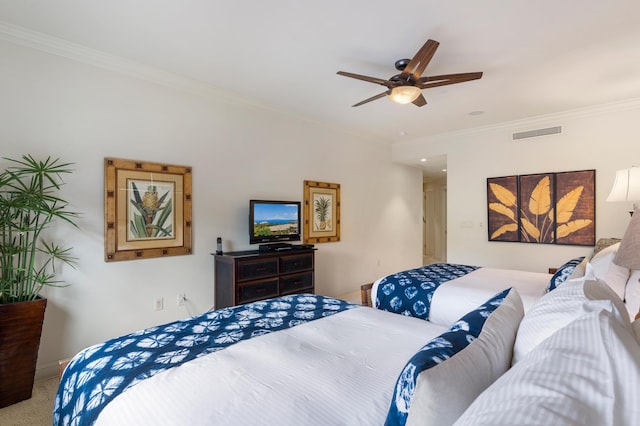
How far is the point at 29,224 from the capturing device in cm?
248

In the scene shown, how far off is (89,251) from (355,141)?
407 centimetres

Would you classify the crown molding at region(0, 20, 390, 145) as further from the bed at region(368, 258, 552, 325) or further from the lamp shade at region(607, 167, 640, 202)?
the lamp shade at region(607, 167, 640, 202)

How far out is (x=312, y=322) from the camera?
6.03ft

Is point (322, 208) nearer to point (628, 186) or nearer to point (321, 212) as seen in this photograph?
point (321, 212)

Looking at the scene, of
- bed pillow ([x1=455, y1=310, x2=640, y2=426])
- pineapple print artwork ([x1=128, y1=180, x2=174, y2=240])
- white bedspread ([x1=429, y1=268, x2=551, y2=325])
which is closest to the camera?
bed pillow ([x1=455, y1=310, x2=640, y2=426])

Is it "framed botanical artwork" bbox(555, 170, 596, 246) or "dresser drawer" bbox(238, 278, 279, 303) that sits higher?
"framed botanical artwork" bbox(555, 170, 596, 246)

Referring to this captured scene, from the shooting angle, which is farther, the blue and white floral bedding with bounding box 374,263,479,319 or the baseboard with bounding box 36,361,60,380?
the blue and white floral bedding with bounding box 374,263,479,319

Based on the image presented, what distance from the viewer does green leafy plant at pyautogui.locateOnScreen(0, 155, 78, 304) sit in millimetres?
2309

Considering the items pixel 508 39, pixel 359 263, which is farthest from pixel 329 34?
pixel 359 263

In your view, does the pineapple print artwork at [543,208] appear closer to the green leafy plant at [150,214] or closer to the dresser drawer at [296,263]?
the dresser drawer at [296,263]

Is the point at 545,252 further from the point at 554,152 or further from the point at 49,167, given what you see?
the point at 49,167

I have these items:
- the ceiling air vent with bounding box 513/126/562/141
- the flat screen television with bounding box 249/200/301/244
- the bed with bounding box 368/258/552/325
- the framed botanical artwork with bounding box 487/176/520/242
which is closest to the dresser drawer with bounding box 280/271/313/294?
the flat screen television with bounding box 249/200/301/244

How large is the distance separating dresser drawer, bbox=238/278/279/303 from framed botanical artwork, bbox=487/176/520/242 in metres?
3.55

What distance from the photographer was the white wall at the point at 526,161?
4.07 meters
